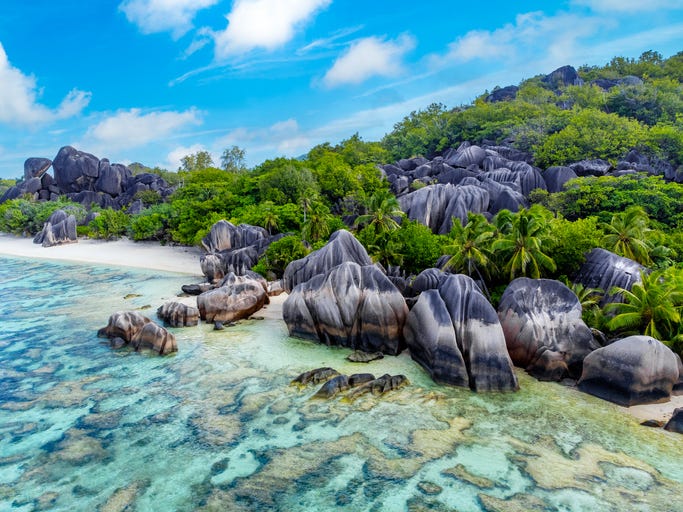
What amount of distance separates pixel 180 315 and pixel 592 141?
134 feet

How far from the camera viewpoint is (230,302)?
72.3 ft

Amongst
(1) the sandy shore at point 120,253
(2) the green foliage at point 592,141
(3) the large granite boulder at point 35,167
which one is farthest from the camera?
(3) the large granite boulder at point 35,167

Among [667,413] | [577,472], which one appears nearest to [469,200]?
[667,413]

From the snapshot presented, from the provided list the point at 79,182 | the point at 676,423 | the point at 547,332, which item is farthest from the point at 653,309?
the point at 79,182

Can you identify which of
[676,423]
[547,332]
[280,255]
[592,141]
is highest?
[592,141]

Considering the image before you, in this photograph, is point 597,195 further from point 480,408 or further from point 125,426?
point 125,426

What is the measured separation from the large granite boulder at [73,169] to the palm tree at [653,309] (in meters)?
75.3

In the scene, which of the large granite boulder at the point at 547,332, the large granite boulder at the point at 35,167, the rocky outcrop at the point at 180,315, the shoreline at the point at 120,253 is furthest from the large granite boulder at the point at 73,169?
the large granite boulder at the point at 547,332

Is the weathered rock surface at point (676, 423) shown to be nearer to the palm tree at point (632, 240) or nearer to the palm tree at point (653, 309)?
the palm tree at point (653, 309)

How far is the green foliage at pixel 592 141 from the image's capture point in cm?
4084

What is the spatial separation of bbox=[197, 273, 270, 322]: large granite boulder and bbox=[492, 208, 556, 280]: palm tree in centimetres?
1261

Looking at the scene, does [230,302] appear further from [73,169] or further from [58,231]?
[73,169]

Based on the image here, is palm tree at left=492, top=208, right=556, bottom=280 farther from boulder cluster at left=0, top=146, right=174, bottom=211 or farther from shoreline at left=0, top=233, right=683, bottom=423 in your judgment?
boulder cluster at left=0, top=146, right=174, bottom=211

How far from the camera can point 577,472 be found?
36.0 ft
